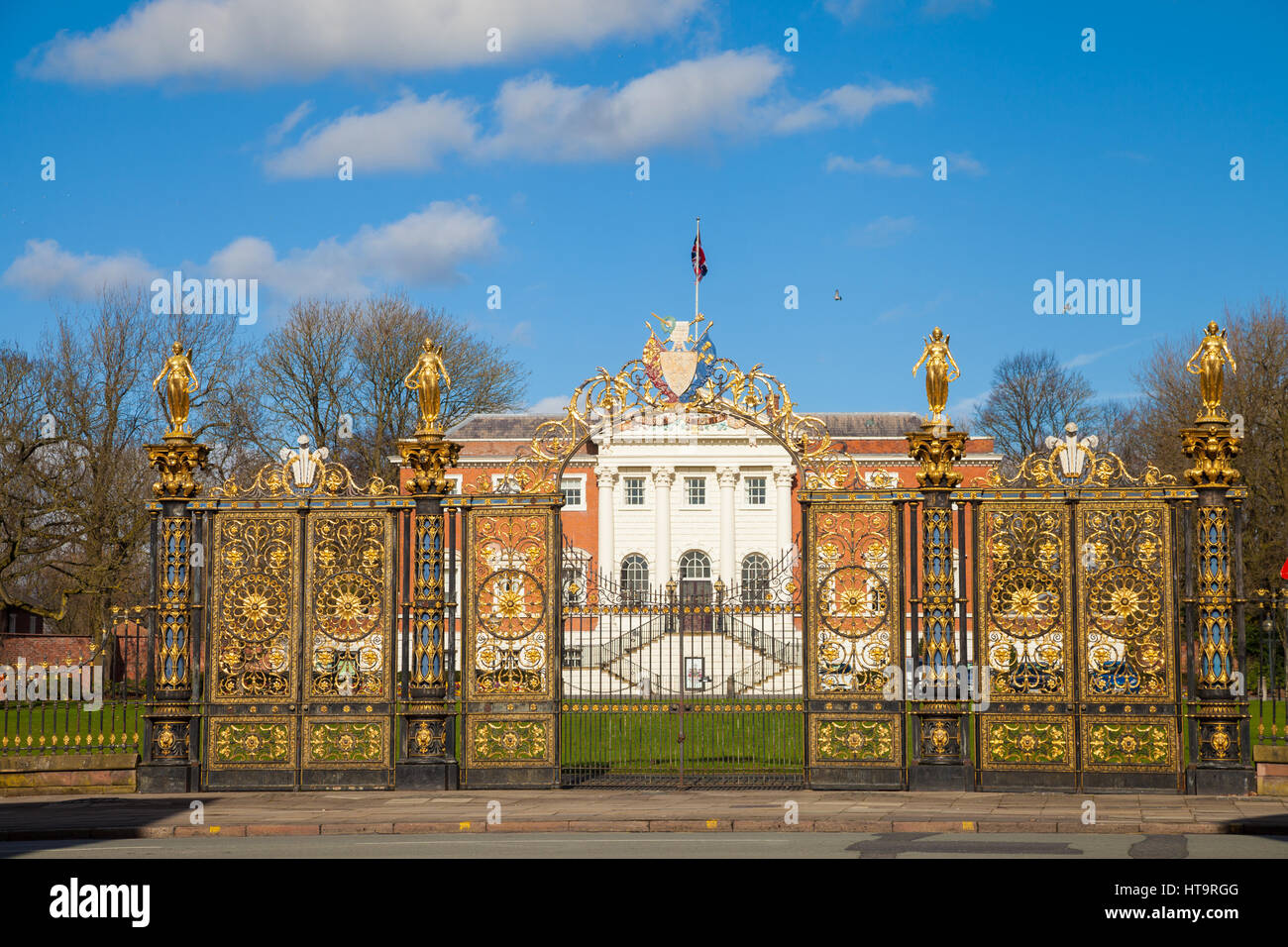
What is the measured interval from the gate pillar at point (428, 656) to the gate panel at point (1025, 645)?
21.2ft

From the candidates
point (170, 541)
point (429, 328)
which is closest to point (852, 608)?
point (170, 541)

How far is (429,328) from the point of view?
5006 centimetres

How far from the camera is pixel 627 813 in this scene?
552 inches

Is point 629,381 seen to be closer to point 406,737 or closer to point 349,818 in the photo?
point 406,737

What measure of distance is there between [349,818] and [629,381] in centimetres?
635

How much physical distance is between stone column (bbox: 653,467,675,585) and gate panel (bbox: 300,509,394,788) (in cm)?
3802

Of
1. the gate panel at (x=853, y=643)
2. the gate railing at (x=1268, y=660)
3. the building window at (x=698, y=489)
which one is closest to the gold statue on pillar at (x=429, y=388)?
the gate panel at (x=853, y=643)

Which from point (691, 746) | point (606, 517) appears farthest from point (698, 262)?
point (606, 517)

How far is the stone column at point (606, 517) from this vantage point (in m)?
55.9

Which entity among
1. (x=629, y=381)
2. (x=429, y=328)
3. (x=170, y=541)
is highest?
(x=429, y=328)

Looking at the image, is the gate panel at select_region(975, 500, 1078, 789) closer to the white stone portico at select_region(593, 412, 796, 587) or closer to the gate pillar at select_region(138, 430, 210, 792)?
the gate pillar at select_region(138, 430, 210, 792)

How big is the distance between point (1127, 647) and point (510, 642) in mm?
7404

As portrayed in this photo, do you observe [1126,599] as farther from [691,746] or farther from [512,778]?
[691,746]
